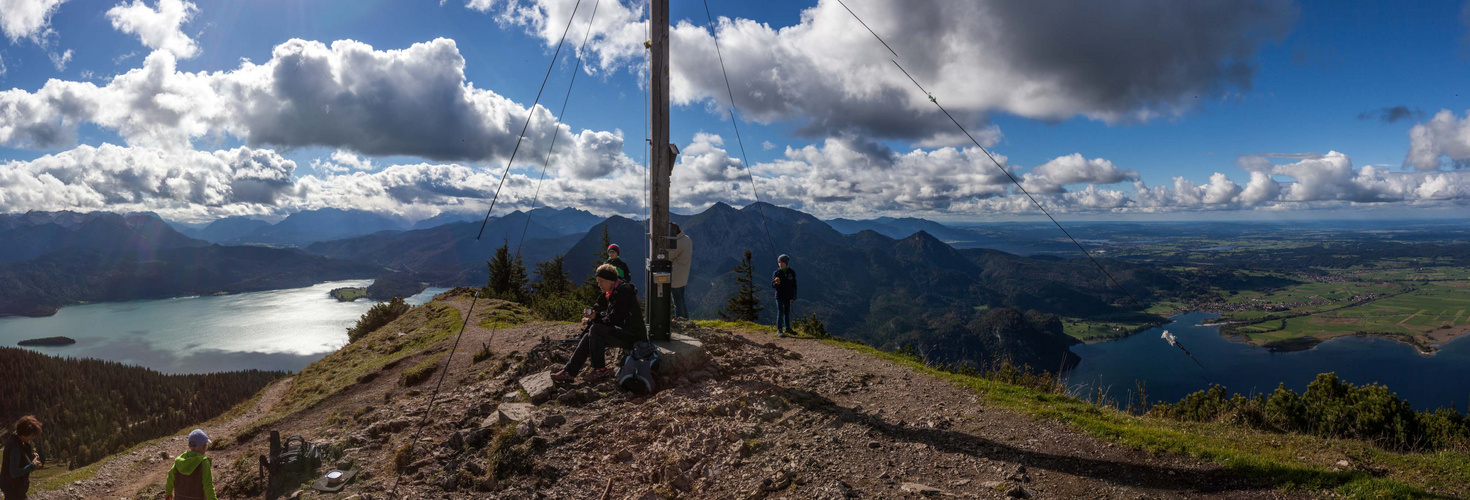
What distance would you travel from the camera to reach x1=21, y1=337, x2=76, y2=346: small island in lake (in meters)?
163

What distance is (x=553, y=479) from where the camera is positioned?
5.97 metres

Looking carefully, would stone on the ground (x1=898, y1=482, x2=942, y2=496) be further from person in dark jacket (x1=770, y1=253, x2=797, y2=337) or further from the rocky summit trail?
person in dark jacket (x1=770, y1=253, x2=797, y2=337)

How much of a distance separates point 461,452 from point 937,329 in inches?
5920

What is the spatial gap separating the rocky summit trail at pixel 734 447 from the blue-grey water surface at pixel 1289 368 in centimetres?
7718

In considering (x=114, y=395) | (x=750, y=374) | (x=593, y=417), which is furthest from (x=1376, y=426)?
(x=114, y=395)

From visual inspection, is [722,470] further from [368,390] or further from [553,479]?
[368,390]

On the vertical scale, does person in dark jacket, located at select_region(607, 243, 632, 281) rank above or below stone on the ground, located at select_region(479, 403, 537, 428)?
above

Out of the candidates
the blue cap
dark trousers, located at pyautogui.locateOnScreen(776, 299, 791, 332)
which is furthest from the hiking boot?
dark trousers, located at pyautogui.locateOnScreen(776, 299, 791, 332)

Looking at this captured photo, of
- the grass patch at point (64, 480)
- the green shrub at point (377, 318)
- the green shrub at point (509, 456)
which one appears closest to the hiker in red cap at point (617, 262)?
the green shrub at point (509, 456)

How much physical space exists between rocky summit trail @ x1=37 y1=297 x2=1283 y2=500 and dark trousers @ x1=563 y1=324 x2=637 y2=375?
38 centimetres

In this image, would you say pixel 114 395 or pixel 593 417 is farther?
pixel 114 395

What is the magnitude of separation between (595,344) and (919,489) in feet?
17.5

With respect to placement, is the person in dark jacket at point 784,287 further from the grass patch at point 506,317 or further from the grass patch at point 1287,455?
the grass patch at point 506,317

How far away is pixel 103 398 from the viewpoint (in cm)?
6359
